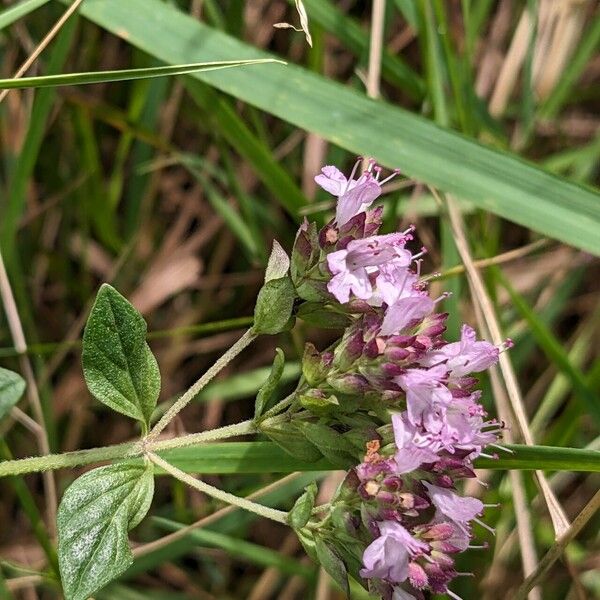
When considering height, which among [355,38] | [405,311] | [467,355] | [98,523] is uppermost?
[355,38]

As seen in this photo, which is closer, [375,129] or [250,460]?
[250,460]

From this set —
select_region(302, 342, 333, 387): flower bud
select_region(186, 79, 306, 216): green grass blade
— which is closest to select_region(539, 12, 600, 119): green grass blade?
select_region(186, 79, 306, 216): green grass blade

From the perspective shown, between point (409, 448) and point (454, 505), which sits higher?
point (409, 448)

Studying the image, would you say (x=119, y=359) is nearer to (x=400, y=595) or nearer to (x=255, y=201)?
(x=400, y=595)

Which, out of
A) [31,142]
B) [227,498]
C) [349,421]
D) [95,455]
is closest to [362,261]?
→ [349,421]

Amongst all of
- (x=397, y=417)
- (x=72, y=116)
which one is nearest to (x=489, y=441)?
(x=397, y=417)

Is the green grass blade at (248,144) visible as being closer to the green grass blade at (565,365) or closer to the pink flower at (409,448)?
the green grass blade at (565,365)

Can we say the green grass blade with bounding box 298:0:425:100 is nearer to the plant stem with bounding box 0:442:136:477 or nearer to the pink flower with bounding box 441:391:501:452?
the pink flower with bounding box 441:391:501:452

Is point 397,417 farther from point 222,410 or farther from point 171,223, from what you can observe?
point 171,223
